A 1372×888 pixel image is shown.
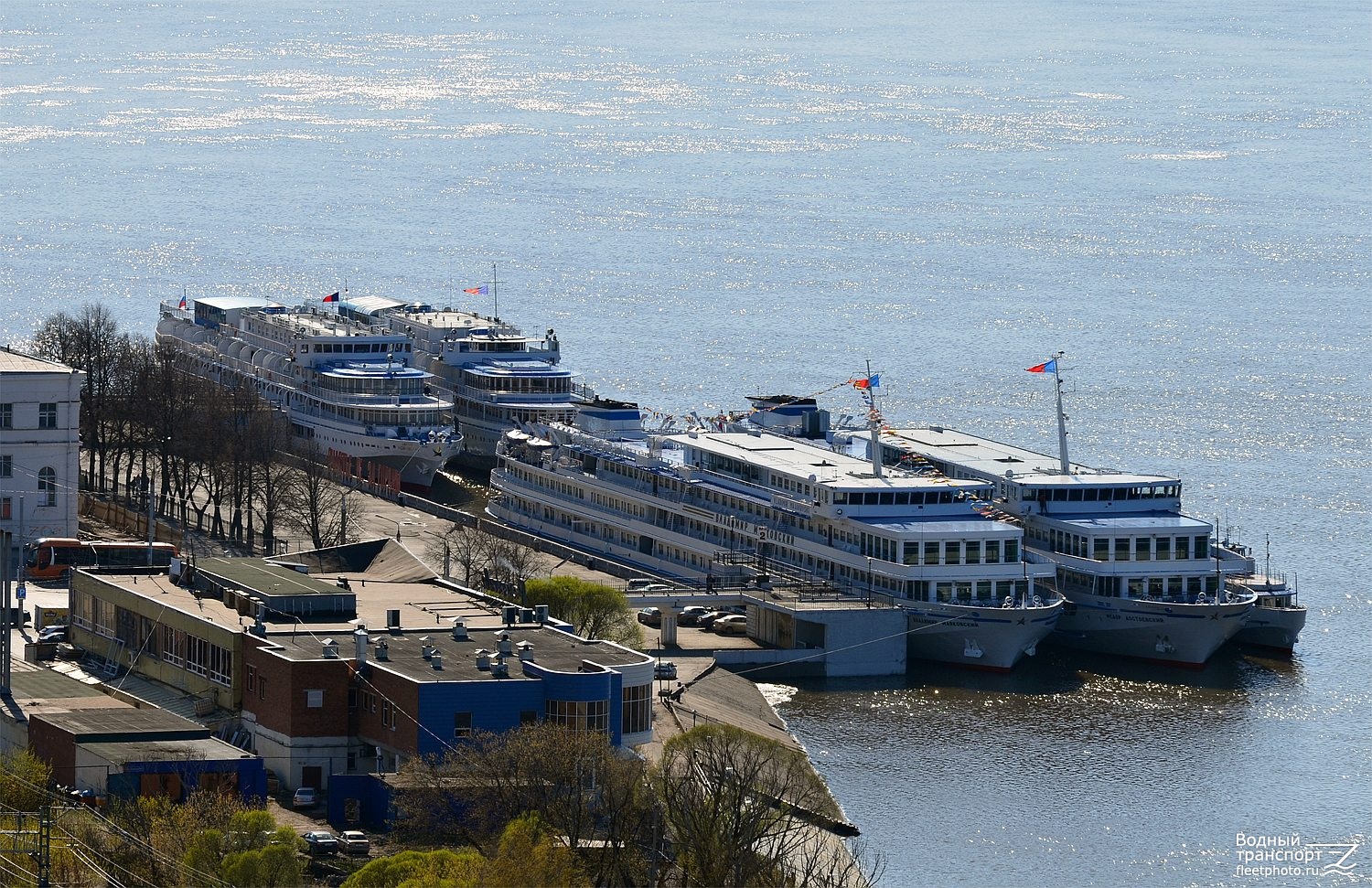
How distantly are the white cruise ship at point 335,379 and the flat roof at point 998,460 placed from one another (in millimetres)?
22201

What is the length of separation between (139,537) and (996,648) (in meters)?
29.0

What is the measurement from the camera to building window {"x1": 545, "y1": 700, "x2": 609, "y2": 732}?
5906 centimetres

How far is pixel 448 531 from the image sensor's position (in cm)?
9869

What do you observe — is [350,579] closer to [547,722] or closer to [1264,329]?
[547,722]

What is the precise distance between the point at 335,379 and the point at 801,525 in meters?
34.3

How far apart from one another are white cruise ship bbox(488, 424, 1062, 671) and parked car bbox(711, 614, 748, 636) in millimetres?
2767

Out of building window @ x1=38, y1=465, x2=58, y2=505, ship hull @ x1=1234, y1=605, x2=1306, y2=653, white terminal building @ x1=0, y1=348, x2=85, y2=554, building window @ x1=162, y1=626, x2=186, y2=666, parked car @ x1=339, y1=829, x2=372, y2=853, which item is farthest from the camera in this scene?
building window @ x1=38, y1=465, x2=58, y2=505

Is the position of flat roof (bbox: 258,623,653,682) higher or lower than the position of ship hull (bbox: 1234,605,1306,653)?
higher

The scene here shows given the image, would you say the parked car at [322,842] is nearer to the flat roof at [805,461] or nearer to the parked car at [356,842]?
the parked car at [356,842]

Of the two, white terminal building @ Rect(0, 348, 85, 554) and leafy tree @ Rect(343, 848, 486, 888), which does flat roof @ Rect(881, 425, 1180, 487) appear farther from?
leafy tree @ Rect(343, 848, 486, 888)

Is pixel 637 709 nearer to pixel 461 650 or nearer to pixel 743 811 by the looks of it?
pixel 461 650

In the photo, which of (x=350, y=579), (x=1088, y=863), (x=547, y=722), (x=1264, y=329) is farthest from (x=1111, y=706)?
(x=1264, y=329)

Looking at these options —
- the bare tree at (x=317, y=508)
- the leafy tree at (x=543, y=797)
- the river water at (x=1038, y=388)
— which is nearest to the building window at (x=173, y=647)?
the leafy tree at (x=543, y=797)

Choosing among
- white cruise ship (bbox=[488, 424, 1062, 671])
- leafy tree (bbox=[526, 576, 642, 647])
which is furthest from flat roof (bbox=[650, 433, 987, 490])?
leafy tree (bbox=[526, 576, 642, 647])
